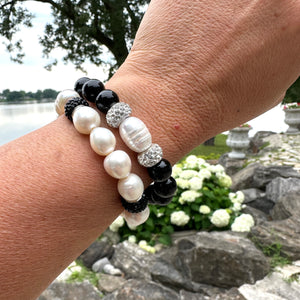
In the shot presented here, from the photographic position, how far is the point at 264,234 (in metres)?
3.70

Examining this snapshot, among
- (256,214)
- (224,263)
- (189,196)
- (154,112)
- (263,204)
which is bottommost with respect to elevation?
(263,204)

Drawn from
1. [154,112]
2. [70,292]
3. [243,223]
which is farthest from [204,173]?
[154,112]

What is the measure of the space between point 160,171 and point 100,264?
11.7ft

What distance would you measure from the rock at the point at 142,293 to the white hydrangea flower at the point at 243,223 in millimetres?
1568

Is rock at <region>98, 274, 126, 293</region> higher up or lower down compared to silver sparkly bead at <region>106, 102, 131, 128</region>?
lower down

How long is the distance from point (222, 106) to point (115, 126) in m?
0.33

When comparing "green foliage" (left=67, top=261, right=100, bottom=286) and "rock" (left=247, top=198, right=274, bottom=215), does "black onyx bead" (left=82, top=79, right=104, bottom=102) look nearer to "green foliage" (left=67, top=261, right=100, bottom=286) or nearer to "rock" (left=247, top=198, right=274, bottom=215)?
"green foliage" (left=67, top=261, right=100, bottom=286)

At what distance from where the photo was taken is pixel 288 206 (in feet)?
14.1

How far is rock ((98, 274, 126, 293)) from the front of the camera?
11.4ft

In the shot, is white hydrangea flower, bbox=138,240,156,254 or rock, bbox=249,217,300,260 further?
white hydrangea flower, bbox=138,240,156,254

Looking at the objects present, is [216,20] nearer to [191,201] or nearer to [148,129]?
[148,129]

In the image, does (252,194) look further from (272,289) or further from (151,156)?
(151,156)

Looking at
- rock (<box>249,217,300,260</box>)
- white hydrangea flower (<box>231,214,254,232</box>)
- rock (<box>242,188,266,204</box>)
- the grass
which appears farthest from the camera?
the grass

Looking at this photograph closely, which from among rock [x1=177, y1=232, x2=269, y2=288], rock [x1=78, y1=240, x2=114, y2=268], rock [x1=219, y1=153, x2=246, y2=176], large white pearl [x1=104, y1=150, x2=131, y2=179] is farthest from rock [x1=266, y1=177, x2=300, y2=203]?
large white pearl [x1=104, y1=150, x2=131, y2=179]
